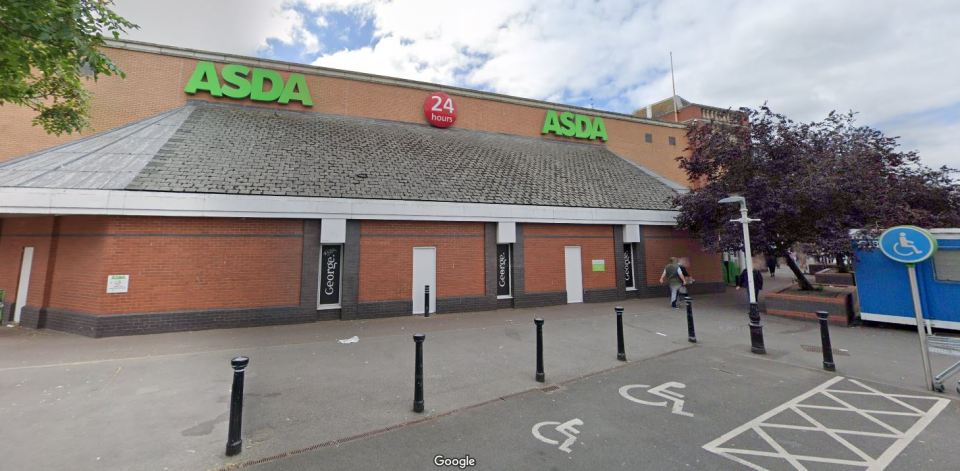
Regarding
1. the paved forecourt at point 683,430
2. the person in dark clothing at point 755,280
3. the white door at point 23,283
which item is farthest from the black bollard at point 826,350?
the white door at point 23,283

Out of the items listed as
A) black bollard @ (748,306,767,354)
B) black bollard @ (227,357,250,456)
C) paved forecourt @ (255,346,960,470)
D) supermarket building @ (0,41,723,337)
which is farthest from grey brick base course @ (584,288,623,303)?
black bollard @ (227,357,250,456)

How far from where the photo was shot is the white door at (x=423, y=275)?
1205 cm

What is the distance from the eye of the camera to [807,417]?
478 centimetres

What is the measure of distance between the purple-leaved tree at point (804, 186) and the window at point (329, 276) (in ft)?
41.9

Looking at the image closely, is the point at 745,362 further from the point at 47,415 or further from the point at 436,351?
the point at 47,415

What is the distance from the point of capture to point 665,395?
549 cm

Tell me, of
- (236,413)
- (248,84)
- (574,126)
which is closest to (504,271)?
(236,413)

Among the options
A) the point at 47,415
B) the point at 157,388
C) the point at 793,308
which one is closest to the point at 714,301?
the point at 793,308

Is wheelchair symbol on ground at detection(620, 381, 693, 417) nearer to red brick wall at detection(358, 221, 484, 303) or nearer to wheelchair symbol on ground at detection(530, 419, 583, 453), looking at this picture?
wheelchair symbol on ground at detection(530, 419, 583, 453)

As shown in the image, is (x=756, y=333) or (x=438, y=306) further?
(x=438, y=306)

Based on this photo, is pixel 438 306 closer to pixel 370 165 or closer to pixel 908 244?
pixel 370 165

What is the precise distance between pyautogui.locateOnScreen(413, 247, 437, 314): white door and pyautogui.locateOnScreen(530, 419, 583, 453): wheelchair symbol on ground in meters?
7.89

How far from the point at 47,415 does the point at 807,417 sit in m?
10.0

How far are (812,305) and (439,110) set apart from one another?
1634 centimetres
